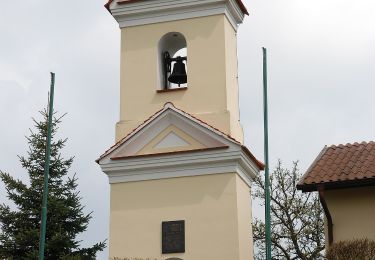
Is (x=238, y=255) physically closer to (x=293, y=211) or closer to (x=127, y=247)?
(x=127, y=247)

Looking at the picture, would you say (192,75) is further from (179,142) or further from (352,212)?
(352,212)

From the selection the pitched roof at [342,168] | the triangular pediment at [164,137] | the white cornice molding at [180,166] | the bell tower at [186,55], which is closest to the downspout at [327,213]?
the pitched roof at [342,168]

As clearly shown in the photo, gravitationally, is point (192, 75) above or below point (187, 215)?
above

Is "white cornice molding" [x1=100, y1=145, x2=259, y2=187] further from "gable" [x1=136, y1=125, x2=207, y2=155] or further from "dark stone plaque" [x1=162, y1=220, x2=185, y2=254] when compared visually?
"dark stone plaque" [x1=162, y1=220, x2=185, y2=254]

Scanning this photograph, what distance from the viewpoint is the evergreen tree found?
99.5 feet

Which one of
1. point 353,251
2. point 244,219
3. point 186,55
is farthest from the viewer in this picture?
point 186,55

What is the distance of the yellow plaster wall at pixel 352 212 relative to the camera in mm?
20750

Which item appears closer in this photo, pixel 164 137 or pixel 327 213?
pixel 327 213

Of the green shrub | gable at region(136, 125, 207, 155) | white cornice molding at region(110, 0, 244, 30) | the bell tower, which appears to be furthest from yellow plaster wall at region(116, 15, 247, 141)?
the green shrub

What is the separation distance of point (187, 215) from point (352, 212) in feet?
13.0

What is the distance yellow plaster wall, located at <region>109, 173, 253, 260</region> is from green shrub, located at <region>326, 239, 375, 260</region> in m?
3.63

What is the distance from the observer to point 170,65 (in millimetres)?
23938

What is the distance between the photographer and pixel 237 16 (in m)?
24.2

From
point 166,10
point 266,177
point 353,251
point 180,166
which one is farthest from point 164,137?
point 353,251
